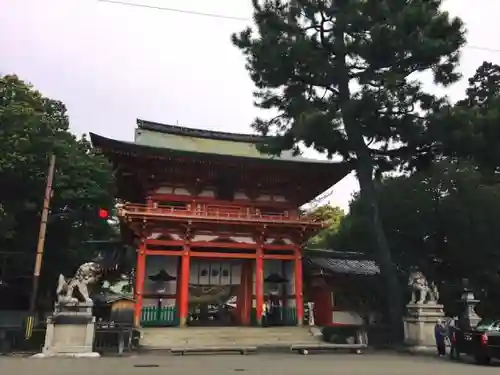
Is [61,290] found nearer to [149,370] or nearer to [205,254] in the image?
[149,370]

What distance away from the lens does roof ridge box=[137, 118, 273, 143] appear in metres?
26.1

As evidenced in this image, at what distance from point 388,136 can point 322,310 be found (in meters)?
10.6

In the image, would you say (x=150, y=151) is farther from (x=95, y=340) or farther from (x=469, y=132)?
(x=469, y=132)

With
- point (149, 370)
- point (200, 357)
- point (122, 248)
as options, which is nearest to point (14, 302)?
point (122, 248)

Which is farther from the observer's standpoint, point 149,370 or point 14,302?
point 14,302

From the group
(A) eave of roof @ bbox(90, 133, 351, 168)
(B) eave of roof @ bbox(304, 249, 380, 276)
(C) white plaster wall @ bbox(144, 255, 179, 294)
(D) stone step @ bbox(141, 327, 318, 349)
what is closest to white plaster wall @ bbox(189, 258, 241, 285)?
(C) white plaster wall @ bbox(144, 255, 179, 294)

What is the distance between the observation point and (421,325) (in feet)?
53.6

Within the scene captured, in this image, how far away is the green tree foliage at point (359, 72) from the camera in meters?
16.8

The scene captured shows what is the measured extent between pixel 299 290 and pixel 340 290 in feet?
9.40

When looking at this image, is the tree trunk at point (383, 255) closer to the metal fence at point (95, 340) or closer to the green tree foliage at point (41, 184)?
the metal fence at point (95, 340)

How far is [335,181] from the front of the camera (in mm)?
24297

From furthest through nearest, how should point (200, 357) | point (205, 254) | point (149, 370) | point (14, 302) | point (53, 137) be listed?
point (14, 302) < point (205, 254) < point (53, 137) < point (200, 357) < point (149, 370)

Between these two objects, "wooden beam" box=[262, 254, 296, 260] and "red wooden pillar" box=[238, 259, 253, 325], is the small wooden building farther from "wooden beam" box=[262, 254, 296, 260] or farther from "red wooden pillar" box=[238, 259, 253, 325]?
"red wooden pillar" box=[238, 259, 253, 325]

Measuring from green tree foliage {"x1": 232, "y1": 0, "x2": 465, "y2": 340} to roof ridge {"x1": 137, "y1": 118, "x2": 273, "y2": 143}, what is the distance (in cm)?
756
